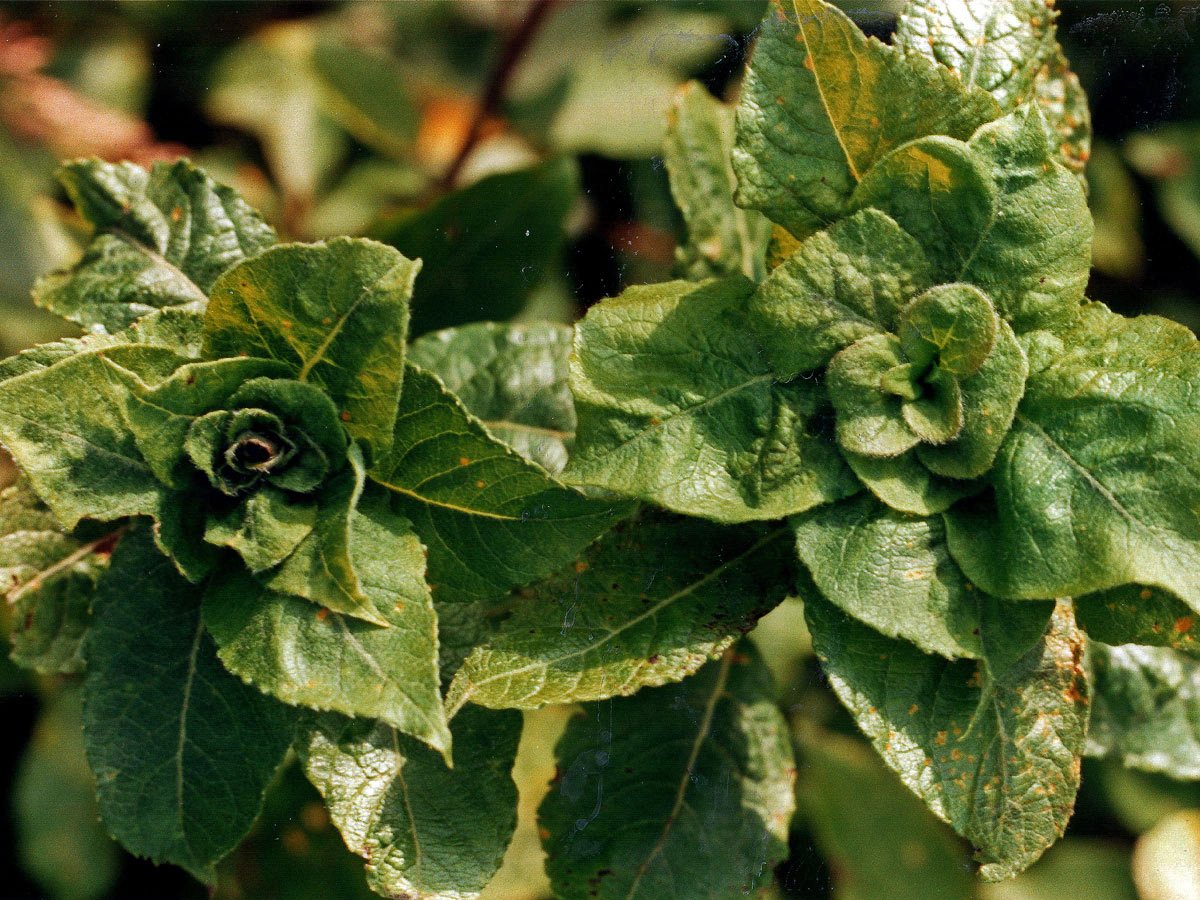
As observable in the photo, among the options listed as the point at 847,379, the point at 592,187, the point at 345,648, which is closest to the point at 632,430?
the point at 847,379

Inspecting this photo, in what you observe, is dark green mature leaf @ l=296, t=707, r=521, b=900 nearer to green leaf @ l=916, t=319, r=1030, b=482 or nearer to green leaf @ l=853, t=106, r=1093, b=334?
green leaf @ l=916, t=319, r=1030, b=482

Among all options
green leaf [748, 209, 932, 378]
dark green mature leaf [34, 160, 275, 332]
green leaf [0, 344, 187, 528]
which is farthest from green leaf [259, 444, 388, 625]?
green leaf [748, 209, 932, 378]

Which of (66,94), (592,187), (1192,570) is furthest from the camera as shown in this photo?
(592,187)

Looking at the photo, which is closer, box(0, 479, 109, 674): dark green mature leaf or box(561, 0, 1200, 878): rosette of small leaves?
box(561, 0, 1200, 878): rosette of small leaves

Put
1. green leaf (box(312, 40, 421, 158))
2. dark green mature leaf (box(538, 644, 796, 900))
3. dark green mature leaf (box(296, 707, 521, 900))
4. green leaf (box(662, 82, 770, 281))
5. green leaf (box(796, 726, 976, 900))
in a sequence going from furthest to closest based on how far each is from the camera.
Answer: green leaf (box(312, 40, 421, 158)), green leaf (box(796, 726, 976, 900)), green leaf (box(662, 82, 770, 281)), dark green mature leaf (box(538, 644, 796, 900)), dark green mature leaf (box(296, 707, 521, 900))

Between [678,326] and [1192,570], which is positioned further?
[678,326]

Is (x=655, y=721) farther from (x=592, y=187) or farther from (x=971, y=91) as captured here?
(x=592, y=187)
